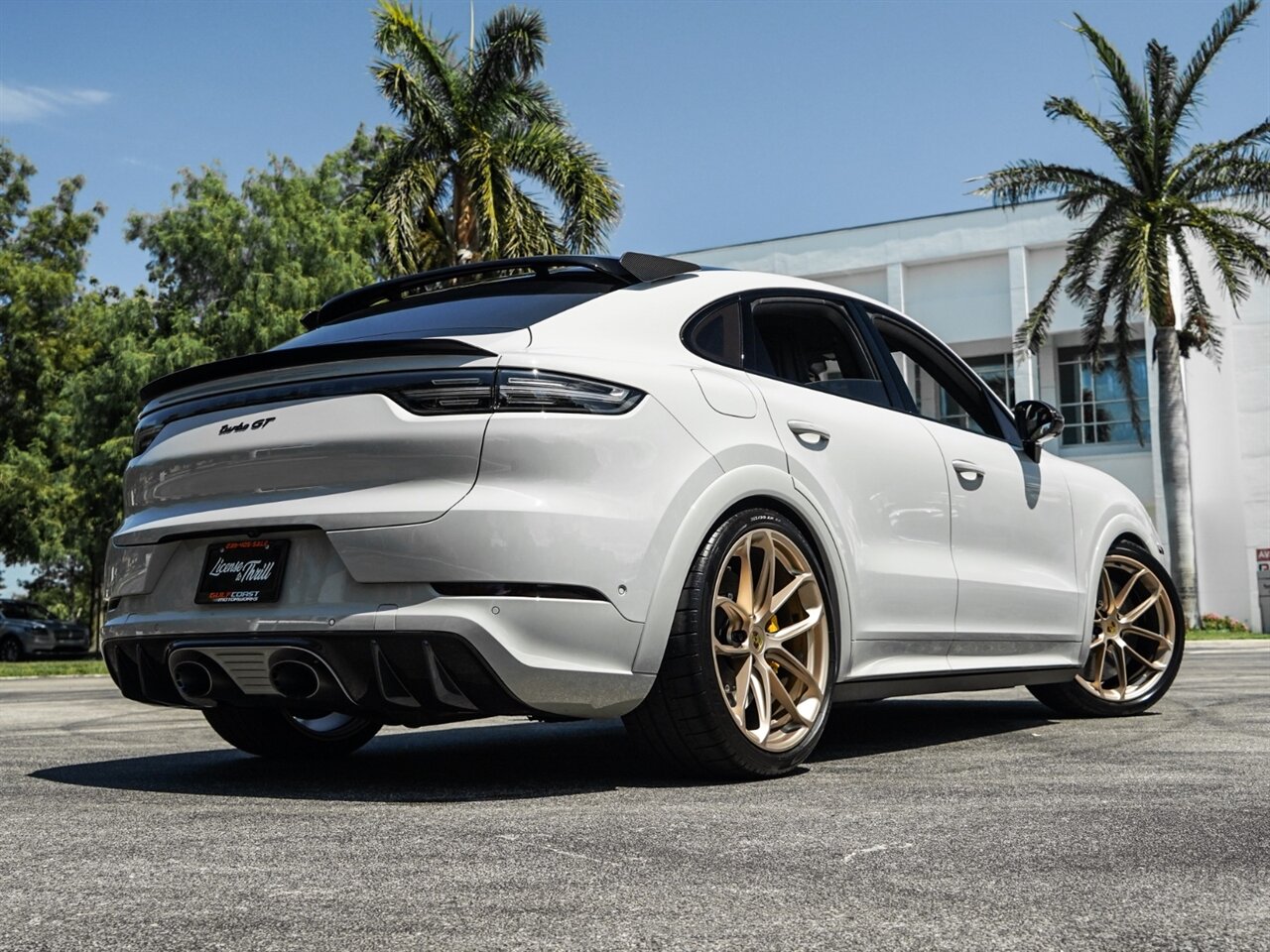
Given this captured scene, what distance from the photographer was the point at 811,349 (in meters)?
5.26

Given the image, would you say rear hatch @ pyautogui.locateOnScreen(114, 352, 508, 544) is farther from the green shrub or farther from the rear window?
the green shrub

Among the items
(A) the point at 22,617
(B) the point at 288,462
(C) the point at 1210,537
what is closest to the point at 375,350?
(B) the point at 288,462

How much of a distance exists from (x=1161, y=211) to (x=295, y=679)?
987 inches

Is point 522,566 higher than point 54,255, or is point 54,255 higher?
point 54,255

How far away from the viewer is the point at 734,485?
4340 mm

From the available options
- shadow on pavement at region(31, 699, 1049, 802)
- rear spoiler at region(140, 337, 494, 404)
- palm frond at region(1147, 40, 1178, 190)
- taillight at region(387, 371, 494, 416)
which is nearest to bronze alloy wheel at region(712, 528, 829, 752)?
shadow on pavement at region(31, 699, 1049, 802)

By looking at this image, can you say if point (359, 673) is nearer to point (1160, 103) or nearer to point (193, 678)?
point (193, 678)

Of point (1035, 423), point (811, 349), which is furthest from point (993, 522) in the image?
point (811, 349)

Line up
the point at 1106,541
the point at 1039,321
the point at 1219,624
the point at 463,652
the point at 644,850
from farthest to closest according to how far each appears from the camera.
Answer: the point at 1219,624 < the point at 1039,321 < the point at 1106,541 < the point at 463,652 < the point at 644,850

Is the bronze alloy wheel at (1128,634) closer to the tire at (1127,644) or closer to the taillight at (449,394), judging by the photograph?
the tire at (1127,644)

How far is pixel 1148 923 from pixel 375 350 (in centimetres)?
259

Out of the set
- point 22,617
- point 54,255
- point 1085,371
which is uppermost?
point 54,255

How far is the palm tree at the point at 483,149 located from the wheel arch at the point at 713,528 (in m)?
19.4

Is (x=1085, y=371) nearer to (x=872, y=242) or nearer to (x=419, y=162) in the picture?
(x=872, y=242)
